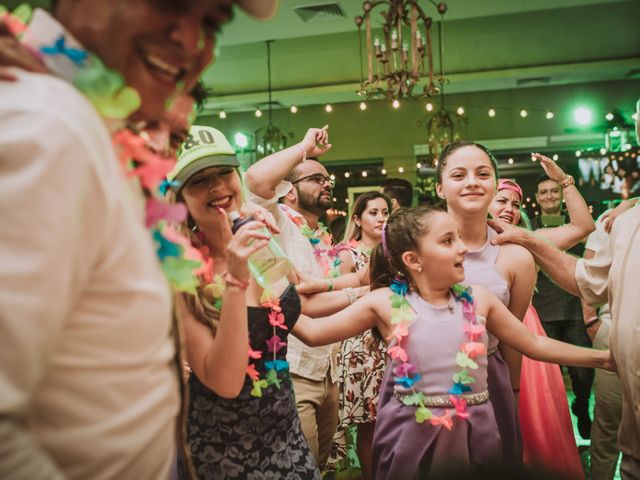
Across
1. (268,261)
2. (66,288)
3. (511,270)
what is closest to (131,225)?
(66,288)

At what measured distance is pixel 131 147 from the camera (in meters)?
0.77

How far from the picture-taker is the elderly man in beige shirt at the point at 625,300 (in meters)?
1.71

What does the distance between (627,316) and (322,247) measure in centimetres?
225

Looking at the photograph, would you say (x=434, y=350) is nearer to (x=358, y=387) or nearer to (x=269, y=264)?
(x=269, y=264)

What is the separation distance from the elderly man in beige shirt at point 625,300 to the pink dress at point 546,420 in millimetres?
657

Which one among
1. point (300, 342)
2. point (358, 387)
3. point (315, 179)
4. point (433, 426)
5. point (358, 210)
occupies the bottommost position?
point (358, 387)

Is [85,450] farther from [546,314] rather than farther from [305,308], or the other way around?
[546,314]

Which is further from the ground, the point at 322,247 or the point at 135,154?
the point at 135,154

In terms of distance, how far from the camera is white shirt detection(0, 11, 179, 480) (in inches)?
21.3

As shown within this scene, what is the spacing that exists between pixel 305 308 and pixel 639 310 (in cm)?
114

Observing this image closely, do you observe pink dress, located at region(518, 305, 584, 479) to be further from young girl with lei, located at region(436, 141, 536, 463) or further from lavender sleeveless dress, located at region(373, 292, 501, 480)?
lavender sleeveless dress, located at region(373, 292, 501, 480)

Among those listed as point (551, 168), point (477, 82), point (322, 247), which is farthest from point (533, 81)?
point (551, 168)

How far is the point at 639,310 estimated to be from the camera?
1685 millimetres

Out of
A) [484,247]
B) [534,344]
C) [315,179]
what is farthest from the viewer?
[315,179]
